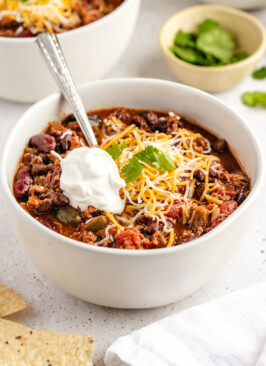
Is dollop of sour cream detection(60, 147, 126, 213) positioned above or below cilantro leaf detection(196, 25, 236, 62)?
above

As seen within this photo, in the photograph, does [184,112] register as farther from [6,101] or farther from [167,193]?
[6,101]

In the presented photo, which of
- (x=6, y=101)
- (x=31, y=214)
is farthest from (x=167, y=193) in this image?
(x=6, y=101)

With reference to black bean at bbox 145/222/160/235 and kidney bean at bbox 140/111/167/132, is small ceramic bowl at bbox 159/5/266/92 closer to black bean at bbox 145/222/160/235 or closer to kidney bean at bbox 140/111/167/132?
kidney bean at bbox 140/111/167/132

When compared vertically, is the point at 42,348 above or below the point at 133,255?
below

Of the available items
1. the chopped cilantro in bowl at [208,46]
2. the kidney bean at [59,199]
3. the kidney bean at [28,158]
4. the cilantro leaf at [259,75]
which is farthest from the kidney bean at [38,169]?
the cilantro leaf at [259,75]

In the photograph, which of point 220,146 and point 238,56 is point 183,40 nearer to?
point 238,56

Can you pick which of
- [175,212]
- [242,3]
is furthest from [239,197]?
[242,3]

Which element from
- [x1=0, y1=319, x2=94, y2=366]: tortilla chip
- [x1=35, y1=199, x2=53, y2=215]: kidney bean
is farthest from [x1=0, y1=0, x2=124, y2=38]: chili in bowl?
[x1=0, y1=319, x2=94, y2=366]: tortilla chip
